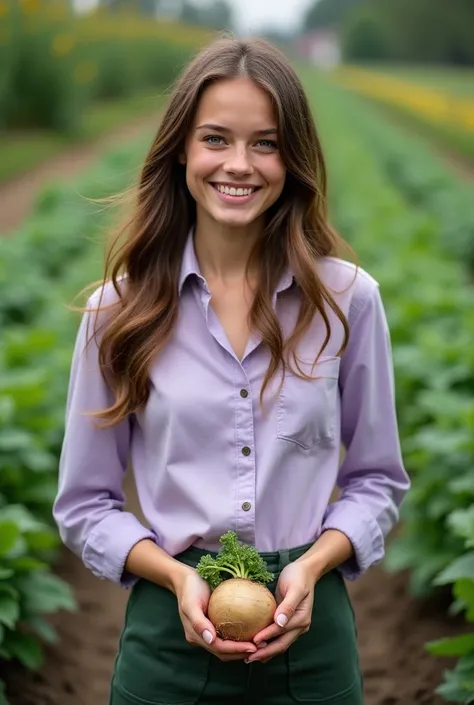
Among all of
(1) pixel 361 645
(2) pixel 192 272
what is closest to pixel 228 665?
(2) pixel 192 272

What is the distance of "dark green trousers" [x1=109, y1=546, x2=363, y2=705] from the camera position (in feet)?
6.94

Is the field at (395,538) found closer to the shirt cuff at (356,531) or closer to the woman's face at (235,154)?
the woman's face at (235,154)

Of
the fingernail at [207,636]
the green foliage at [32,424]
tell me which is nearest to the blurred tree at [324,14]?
the green foliage at [32,424]

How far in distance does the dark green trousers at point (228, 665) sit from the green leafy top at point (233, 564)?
114 mm

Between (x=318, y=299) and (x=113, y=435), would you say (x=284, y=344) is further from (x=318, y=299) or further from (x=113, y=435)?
(x=113, y=435)

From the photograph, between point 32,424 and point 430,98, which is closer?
point 32,424

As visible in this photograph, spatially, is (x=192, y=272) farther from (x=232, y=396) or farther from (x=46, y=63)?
(x=46, y=63)

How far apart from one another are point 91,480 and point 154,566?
0.24 meters

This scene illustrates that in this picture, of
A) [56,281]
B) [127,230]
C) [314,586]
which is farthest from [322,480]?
[56,281]

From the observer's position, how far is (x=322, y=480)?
7.25 feet

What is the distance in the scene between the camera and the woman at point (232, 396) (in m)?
2.11

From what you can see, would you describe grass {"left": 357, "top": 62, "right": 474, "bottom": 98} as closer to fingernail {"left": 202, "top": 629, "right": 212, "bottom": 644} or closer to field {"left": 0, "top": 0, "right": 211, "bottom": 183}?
field {"left": 0, "top": 0, "right": 211, "bottom": 183}

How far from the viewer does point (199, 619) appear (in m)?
1.93

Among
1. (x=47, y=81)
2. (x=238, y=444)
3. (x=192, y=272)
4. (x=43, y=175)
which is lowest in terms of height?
(x=47, y=81)
